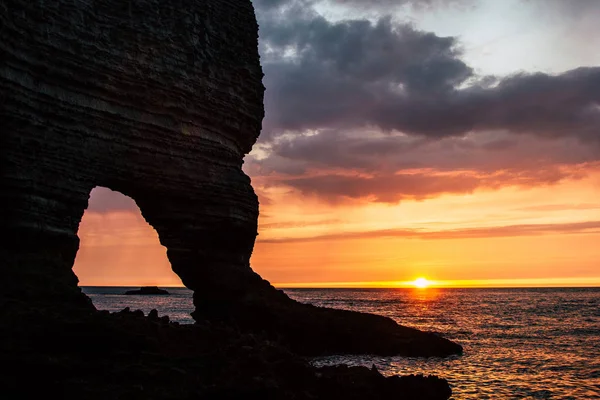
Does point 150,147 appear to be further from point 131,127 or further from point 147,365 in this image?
point 147,365

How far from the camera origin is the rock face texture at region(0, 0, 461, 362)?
2080cm

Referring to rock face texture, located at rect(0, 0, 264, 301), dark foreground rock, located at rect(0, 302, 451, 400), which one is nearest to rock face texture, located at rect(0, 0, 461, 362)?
rock face texture, located at rect(0, 0, 264, 301)

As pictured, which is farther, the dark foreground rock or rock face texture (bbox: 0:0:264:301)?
rock face texture (bbox: 0:0:264:301)

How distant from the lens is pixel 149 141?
26.1m

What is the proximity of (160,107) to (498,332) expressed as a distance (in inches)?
1393

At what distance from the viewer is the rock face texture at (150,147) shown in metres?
20.8

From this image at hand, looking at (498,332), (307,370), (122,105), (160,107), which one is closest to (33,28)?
(122,105)

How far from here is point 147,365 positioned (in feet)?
48.3

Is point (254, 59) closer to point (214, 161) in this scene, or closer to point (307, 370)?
point (214, 161)

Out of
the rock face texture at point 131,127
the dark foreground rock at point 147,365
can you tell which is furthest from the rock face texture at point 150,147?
the dark foreground rock at point 147,365

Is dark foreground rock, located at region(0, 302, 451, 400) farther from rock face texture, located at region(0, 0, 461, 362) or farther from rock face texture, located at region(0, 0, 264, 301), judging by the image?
rock face texture, located at region(0, 0, 264, 301)

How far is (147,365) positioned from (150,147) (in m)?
13.5

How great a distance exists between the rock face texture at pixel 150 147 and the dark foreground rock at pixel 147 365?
2.17 meters

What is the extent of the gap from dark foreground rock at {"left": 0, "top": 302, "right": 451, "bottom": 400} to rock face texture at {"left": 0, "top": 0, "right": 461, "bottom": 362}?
2171 mm
